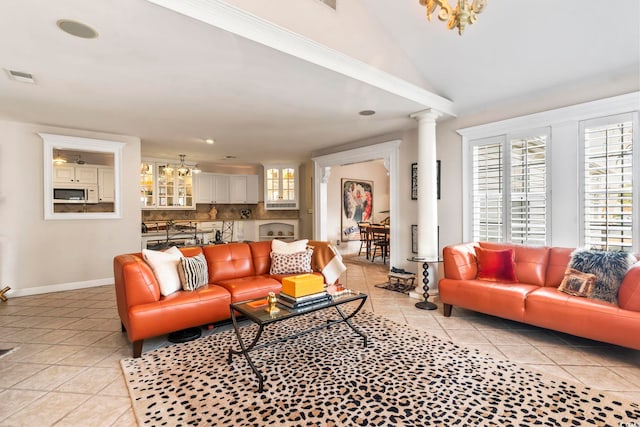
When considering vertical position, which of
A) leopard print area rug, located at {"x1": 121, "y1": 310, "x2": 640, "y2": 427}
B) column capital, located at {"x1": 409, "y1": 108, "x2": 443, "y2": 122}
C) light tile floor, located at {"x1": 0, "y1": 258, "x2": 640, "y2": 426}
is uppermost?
column capital, located at {"x1": 409, "y1": 108, "x2": 443, "y2": 122}

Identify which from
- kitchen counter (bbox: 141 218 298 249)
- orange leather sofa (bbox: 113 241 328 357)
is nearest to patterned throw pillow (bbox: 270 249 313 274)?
orange leather sofa (bbox: 113 241 328 357)

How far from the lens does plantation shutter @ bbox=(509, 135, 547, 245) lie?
383 centimetres

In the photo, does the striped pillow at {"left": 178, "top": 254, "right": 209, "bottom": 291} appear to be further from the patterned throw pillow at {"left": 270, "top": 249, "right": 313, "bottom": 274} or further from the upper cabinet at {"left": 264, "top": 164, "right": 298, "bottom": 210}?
the upper cabinet at {"left": 264, "top": 164, "right": 298, "bottom": 210}

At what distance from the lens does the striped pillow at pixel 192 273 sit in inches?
126

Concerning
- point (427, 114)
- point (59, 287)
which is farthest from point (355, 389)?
point (59, 287)

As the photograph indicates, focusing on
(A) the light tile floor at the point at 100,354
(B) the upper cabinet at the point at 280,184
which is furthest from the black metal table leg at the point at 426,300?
(B) the upper cabinet at the point at 280,184

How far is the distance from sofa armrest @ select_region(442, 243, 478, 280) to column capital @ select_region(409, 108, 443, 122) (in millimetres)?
1829

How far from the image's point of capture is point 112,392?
7.12ft

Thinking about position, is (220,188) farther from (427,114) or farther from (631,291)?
(631,291)

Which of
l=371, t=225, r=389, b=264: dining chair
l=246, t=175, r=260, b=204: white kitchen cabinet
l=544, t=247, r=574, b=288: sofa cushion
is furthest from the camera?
l=246, t=175, r=260, b=204: white kitchen cabinet

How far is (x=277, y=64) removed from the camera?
280cm

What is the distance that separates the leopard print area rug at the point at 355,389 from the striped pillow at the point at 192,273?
0.60m

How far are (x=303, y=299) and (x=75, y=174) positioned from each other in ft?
17.3

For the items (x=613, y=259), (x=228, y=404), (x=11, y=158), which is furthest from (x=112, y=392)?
(x=11, y=158)
